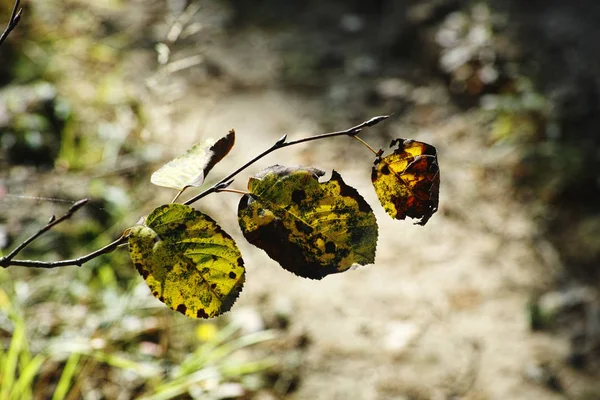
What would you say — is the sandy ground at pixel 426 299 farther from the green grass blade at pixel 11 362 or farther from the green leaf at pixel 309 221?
the green leaf at pixel 309 221

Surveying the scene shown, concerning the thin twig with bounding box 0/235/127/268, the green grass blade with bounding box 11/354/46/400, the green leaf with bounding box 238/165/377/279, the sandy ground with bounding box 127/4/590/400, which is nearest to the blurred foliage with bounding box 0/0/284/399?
the green grass blade with bounding box 11/354/46/400

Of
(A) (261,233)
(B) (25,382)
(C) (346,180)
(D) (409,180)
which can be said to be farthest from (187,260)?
(C) (346,180)

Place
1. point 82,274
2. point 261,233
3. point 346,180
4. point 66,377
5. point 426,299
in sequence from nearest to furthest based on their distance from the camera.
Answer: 1. point 261,233
2. point 66,377
3. point 82,274
4. point 426,299
5. point 346,180

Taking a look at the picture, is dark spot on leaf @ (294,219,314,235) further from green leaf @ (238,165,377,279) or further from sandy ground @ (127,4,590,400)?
sandy ground @ (127,4,590,400)

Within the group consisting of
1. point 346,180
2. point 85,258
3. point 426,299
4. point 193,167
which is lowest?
point 85,258

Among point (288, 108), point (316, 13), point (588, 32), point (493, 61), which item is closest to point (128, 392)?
point (288, 108)

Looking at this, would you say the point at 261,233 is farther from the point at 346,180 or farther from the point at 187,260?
the point at 346,180
